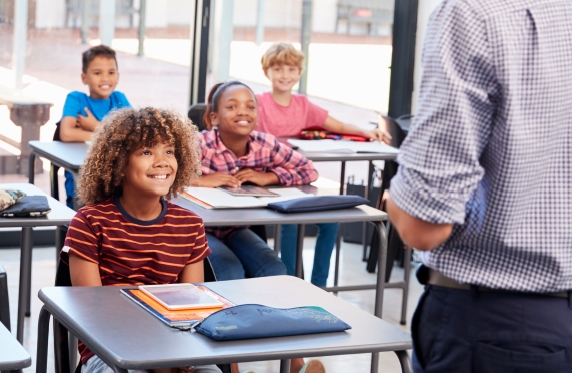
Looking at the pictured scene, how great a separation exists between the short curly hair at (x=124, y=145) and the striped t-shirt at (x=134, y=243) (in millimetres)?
61

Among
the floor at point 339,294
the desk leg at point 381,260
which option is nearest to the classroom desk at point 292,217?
the desk leg at point 381,260

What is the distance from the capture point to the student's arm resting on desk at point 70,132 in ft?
12.9

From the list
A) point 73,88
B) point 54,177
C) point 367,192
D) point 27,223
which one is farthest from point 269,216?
point 73,88

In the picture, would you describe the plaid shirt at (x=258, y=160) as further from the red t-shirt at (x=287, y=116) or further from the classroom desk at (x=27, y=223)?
the red t-shirt at (x=287, y=116)

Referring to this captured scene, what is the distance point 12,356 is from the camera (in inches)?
60.7

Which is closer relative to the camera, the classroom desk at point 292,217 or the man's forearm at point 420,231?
the man's forearm at point 420,231

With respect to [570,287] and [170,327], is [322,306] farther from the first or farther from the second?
[570,287]

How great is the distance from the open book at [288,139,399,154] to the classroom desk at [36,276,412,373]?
6.19 feet

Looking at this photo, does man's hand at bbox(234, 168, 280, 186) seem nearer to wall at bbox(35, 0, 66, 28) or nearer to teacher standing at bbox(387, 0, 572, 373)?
wall at bbox(35, 0, 66, 28)

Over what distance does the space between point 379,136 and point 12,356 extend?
299 centimetres

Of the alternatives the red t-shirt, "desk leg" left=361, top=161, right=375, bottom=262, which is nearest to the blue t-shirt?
the red t-shirt

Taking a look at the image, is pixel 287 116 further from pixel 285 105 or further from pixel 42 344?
pixel 42 344

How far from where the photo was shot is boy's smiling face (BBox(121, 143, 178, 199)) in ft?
7.69

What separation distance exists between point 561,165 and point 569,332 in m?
0.24
